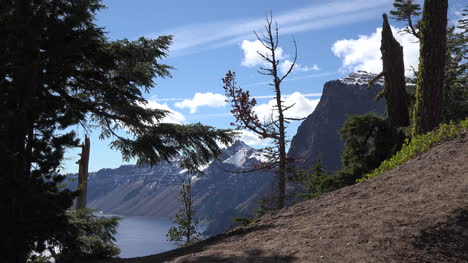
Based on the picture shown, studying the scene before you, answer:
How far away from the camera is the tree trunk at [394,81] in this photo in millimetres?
15453

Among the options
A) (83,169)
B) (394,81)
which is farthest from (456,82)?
(83,169)

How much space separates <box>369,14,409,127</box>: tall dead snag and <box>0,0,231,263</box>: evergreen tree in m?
7.65

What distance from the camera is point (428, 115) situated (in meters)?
12.0

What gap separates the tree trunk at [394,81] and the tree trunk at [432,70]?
124 inches

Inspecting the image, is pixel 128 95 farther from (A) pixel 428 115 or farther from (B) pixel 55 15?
(A) pixel 428 115

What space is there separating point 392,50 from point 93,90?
1179 centimetres

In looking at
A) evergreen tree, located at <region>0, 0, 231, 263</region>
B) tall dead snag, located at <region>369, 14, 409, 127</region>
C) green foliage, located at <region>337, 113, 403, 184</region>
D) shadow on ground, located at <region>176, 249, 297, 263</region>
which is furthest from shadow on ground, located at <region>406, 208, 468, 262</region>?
tall dead snag, located at <region>369, 14, 409, 127</region>

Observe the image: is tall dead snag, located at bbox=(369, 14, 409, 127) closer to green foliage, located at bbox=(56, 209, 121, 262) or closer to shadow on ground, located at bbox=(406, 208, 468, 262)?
shadow on ground, located at bbox=(406, 208, 468, 262)

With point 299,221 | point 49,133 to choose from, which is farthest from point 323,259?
point 49,133

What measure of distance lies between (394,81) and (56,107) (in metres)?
12.5

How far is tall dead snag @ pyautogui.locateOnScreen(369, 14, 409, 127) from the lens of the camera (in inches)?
608

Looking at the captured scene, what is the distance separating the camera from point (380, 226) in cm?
579

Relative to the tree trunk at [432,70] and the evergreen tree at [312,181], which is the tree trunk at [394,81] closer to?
the tree trunk at [432,70]

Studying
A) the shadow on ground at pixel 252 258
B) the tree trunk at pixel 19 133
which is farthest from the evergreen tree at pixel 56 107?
the shadow on ground at pixel 252 258
